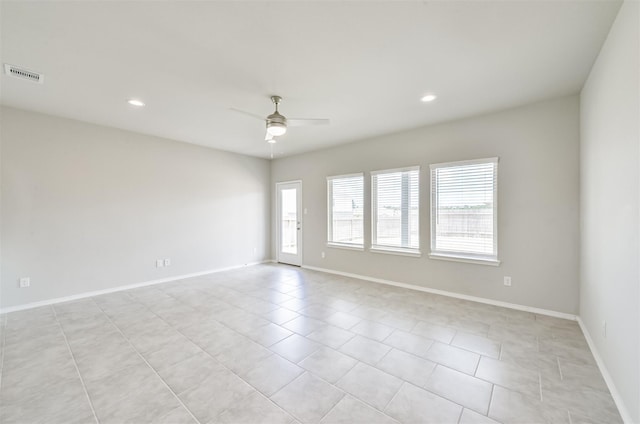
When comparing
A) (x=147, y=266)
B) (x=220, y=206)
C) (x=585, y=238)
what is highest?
(x=220, y=206)

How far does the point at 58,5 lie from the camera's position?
181 cm

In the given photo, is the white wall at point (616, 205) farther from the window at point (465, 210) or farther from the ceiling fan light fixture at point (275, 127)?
the ceiling fan light fixture at point (275, 127)

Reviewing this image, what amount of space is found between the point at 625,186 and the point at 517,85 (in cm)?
170

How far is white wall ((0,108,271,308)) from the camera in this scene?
3.61 meters

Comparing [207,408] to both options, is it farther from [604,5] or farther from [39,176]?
[39,176]

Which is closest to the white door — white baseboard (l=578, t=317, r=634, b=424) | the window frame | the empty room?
the empty room

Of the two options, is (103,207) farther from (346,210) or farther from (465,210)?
(465,210)

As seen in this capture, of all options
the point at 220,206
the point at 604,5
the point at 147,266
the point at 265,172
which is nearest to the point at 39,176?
the point at 147,266

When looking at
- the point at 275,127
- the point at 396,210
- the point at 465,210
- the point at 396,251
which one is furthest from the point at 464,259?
the point at 275,127

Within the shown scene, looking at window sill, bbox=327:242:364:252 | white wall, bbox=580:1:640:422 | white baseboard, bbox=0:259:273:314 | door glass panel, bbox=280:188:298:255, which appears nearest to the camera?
white wall, bbox=580:1:640:422

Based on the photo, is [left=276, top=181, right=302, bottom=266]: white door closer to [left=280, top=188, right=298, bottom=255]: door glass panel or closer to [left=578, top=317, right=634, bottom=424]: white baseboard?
[left=280, top=188, right=298, bottom=255]: door glass panel

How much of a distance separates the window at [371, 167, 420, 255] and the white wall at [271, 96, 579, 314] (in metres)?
0.16

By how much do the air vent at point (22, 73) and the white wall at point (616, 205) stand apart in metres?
5.01

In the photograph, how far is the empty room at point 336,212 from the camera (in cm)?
185
